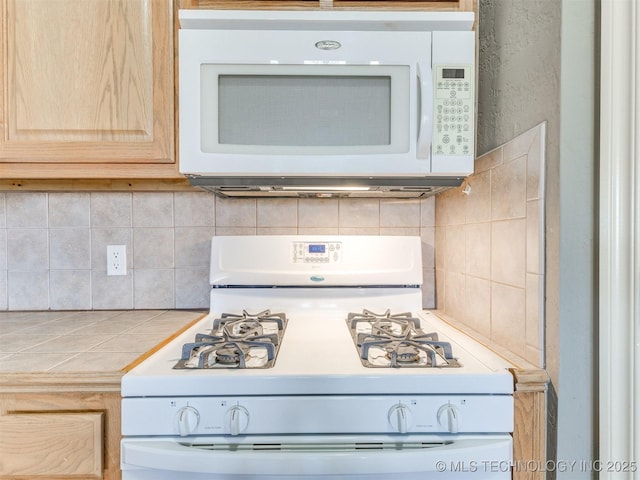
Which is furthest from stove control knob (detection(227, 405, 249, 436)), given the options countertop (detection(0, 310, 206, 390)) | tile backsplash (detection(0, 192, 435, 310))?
tile backsplash (detection(0, 192, 435, 310))

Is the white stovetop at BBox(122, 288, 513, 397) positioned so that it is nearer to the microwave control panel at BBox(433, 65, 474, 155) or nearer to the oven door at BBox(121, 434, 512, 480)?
the oven door at BBox(121, 434, 512, 480)

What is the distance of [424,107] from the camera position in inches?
35.7

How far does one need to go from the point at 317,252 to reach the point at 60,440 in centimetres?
80

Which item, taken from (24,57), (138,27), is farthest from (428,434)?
(24,57)

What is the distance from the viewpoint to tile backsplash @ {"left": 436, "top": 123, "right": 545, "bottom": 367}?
31.4 inches

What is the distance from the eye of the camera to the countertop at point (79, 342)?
0.76 meters

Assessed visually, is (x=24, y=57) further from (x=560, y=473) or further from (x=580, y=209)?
(x=560, y=473)

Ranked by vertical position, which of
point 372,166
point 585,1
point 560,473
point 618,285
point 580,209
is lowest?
point 560,473

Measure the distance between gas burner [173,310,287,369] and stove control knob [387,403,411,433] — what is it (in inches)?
10.3

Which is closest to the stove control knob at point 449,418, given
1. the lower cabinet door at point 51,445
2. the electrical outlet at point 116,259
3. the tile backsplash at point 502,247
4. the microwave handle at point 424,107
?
the tile backsplash at point 502,247

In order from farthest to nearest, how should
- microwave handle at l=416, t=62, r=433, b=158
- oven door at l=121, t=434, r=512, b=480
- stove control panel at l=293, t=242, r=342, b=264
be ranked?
stove control panel at l=293, t=242, r=342, b=264 < microwave handle at l=416, t=62, r=433, b=158 < oven door at l=121, t=434, r=512, b=480

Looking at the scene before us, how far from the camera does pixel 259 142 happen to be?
95cm

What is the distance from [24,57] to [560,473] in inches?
63.1

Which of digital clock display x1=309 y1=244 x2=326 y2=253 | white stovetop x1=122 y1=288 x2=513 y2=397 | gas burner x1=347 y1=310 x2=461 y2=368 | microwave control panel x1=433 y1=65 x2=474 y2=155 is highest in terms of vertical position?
microwave control panel x1=433 y1=65 x2=474 y2=155
